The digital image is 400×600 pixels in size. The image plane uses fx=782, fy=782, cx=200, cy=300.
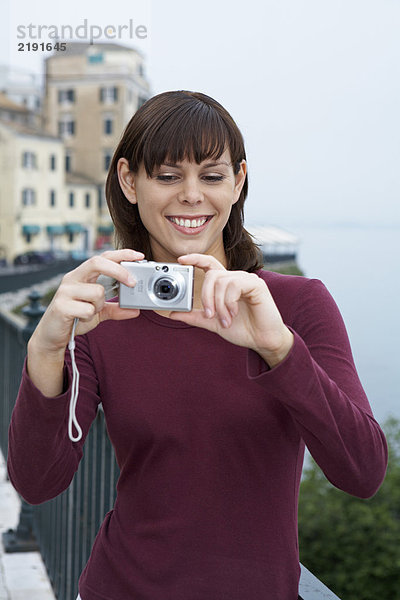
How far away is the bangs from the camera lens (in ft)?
0.93

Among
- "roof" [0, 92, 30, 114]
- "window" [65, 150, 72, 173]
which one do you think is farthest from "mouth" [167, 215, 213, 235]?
"roof" [0, 92, 30, 114]

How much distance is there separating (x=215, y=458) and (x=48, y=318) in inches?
17.2

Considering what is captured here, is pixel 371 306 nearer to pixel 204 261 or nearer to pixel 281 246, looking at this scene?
pixel 281 246

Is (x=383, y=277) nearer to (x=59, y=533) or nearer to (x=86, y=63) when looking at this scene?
(x=86, y=63)

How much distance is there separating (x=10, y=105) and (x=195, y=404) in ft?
195

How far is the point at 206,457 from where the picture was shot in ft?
5.16

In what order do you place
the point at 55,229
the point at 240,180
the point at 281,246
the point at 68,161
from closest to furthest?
the point at 240,180
the point at 55,229
the point at 68,161
the point at 281,246

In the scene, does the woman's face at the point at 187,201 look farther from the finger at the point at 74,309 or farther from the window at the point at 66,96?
the window at the point at 66,96

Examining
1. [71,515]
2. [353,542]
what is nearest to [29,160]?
[353,542]

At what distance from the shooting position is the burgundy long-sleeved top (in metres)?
1.54

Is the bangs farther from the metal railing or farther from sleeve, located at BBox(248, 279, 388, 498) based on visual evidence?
the metal railing

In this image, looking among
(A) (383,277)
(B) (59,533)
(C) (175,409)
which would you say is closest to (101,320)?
(C) (175,409)

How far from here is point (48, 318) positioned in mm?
1562

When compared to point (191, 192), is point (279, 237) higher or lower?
lower
